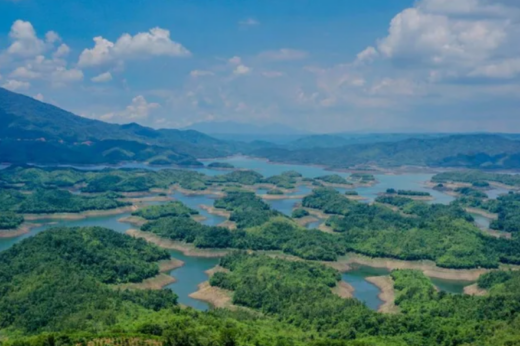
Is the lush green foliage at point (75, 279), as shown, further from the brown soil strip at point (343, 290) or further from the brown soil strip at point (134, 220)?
the brown soil strip at point (134, 220)

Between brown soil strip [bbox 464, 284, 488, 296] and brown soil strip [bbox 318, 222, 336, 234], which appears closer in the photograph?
brown soil strip [bbox 464, 284, 488, 296]

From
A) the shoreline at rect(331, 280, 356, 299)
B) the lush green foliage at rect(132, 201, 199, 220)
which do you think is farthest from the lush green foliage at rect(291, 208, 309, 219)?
the shoreline at rect(331, 280, 356, 299)

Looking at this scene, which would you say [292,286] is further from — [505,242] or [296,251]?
[505,242]

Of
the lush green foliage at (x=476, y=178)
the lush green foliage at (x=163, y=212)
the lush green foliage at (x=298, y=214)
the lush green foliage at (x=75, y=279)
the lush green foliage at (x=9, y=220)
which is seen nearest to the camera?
the lush green foliage at (x=75, y=279)

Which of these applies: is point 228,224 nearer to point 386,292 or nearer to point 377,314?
point 386,292

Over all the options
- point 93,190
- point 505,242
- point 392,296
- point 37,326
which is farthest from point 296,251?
point 93,190

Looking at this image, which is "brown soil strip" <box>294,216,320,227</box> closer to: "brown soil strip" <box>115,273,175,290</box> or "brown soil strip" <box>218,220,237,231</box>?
"brown soil strip" <box>218,220,237,231</box>

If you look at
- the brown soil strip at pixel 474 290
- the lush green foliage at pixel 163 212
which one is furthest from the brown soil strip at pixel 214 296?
the lush green foliage at pixel 163 212
